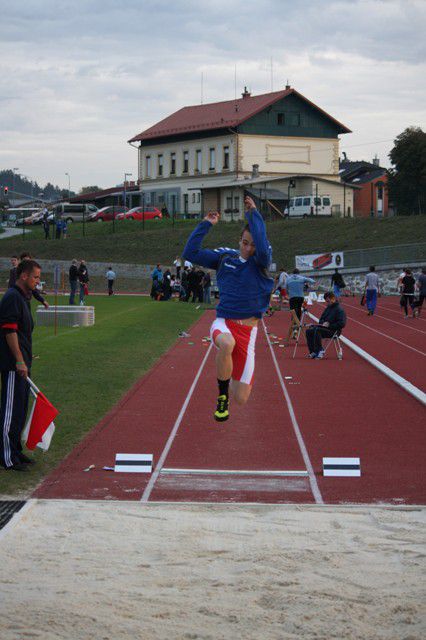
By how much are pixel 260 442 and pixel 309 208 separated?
2103 inches

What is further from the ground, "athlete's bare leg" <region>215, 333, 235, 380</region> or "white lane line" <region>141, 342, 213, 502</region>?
"athlete's bare leg" <region>215, 333, 235, 380</region>

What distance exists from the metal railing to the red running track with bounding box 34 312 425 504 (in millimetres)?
30018

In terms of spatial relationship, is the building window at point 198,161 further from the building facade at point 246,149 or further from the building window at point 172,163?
the building window at point 172,163

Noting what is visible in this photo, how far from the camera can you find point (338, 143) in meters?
81.1

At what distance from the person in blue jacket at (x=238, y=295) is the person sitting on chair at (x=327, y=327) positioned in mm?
13498

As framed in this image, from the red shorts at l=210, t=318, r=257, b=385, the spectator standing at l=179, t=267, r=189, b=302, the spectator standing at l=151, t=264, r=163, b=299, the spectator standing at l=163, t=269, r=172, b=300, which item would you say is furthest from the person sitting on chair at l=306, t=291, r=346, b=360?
the spectator standing at l=151, t=264, r=163, b=299

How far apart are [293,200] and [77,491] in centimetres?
5826

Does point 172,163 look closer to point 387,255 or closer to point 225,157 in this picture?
point 225,157

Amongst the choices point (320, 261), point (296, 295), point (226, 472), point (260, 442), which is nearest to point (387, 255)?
point (320, 261)

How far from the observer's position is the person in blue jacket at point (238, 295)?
8.50 m

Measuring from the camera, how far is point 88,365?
65.4 ft

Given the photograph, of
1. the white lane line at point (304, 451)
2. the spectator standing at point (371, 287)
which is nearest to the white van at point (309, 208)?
the spectator standing at point (371, 287)

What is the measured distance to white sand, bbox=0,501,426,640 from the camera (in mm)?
6477

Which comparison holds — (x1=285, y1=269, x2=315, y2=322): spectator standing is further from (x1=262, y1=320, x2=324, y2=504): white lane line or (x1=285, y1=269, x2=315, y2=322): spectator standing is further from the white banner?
the white banner
